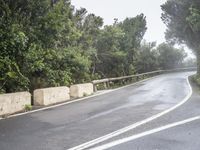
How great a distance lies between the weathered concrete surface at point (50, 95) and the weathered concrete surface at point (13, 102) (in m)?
0.86

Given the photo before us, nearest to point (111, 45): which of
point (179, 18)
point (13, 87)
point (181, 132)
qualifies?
point (179, 18)

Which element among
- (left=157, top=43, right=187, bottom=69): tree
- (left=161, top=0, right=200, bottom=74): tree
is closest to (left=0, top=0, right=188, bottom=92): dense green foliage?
(left=161, top=0, right=200, bottom=74): tree

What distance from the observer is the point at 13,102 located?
12656mm

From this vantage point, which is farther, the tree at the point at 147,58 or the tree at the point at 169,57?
the tree at the point at 169,57

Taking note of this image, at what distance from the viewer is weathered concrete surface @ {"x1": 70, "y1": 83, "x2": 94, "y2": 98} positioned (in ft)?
58.7

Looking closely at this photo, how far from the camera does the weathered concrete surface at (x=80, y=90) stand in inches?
705

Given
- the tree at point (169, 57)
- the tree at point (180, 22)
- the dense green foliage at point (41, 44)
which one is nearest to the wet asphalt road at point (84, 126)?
the dense green foliage at point (41, 44)

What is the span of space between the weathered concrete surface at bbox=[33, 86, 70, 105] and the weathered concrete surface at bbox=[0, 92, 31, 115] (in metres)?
0.86

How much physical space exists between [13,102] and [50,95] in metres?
2.74

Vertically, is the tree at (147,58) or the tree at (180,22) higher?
the tree at (180,22)

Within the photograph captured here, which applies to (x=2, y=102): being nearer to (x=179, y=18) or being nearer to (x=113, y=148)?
(x=113, y=148)

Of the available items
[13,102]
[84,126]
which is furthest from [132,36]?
[84,126]

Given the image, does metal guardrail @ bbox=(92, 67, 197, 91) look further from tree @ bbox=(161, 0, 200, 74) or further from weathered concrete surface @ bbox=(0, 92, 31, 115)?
weathered concrete surface @ bbox=(0, 92, 31, 115)

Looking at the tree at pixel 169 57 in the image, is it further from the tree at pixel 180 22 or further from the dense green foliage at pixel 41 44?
the dense green foliage at pixel 41 44
